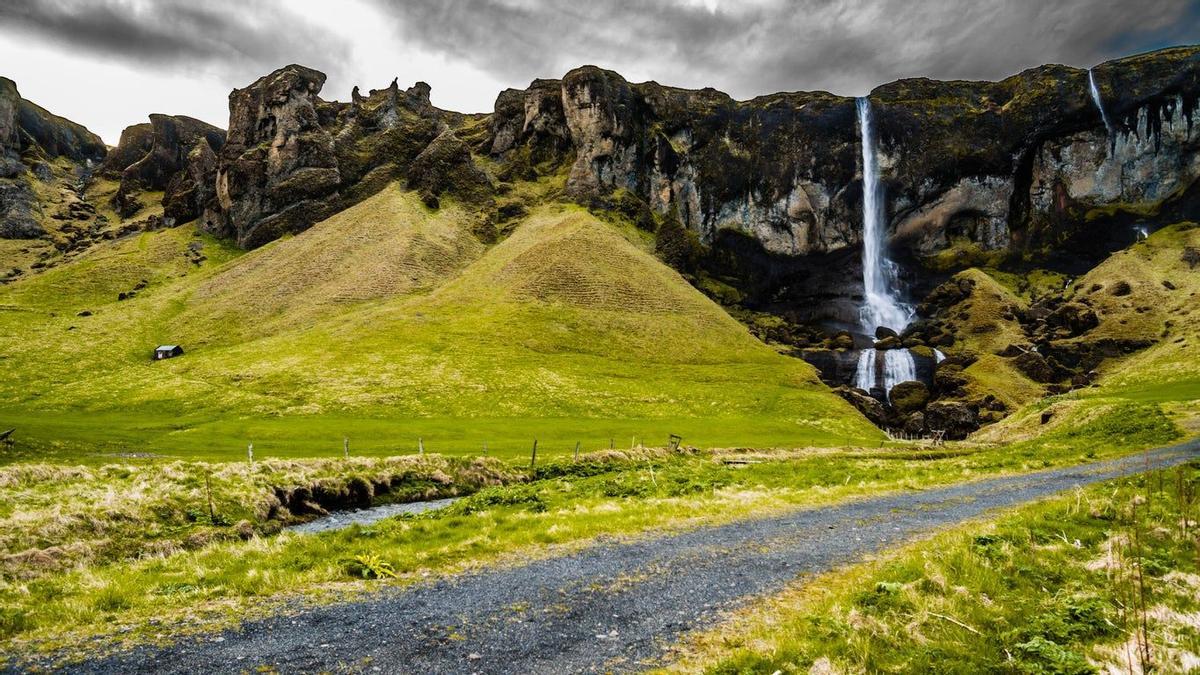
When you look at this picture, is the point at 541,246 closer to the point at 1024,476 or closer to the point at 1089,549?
the point at 1024,476

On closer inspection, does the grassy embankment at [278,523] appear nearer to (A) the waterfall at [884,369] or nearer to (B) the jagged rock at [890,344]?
(A) the waterfall at [884,369]

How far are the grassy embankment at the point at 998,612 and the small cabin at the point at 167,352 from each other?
12080 cm

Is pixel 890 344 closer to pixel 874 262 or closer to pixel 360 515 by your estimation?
pixel 874 262

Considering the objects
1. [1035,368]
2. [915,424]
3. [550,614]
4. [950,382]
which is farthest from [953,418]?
[550,614]

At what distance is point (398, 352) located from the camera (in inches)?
3602

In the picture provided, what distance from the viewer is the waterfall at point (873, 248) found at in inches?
6427

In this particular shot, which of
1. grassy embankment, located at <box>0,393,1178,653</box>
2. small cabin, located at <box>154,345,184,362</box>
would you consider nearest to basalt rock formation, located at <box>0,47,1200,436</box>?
small cabin, located at <box>154,345,184,362</box>

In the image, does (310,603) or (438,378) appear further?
(438,378)

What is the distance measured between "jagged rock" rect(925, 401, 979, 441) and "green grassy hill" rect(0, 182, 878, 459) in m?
14.7

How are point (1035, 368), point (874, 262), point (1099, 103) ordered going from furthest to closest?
point (874, 262), point (1099, 103), point (1035, 368)

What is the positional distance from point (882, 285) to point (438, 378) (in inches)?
5517

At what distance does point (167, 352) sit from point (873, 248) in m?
179

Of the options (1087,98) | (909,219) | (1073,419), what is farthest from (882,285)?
(1073,419)

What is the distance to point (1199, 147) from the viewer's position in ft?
503
